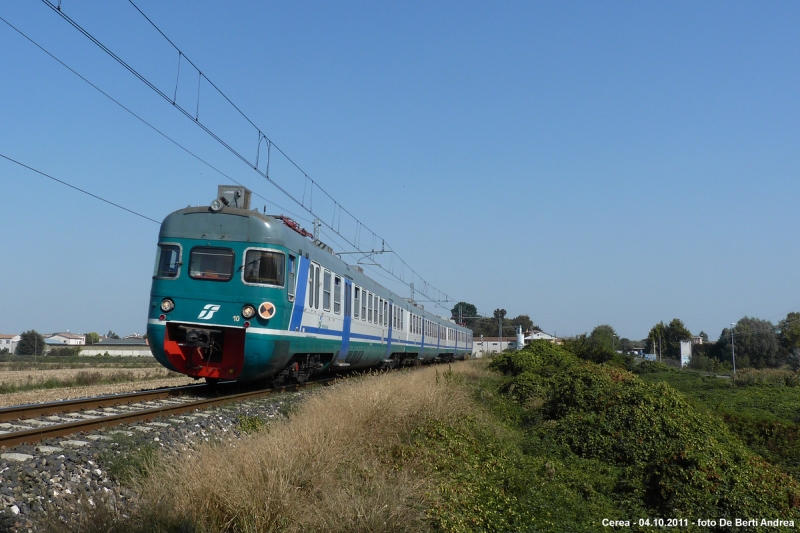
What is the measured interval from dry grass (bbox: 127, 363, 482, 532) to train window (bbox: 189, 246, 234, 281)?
5.43m

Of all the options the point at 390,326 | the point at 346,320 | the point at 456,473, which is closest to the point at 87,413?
the point at 456,473

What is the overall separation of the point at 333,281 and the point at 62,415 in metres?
7.60

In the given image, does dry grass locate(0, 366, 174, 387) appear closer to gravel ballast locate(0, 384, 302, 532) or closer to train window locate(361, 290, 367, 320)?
train window locate(361, 290, 367, 320)

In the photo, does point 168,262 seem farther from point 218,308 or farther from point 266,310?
point 266,310

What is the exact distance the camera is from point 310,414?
27.9ft

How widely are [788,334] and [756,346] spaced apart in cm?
341

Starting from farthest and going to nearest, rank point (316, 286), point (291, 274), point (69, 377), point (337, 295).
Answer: point (69, 377) → point (337, 295) → point (316, 286) → point (291, 274)

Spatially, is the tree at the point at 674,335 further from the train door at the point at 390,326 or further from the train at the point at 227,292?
the train at the point at 227,292

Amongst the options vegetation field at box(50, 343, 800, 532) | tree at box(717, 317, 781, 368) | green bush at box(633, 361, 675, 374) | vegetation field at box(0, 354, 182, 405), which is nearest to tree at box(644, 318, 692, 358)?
tree at box(717, 317, 781, 368)

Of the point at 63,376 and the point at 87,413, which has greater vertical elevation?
the point at 87,413

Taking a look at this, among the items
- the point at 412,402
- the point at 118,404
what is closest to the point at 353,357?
the point at 118,404

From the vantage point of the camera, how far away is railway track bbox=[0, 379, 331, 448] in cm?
768

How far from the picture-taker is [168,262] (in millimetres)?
12375

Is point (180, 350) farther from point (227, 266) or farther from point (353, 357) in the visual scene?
point (353, 357)
